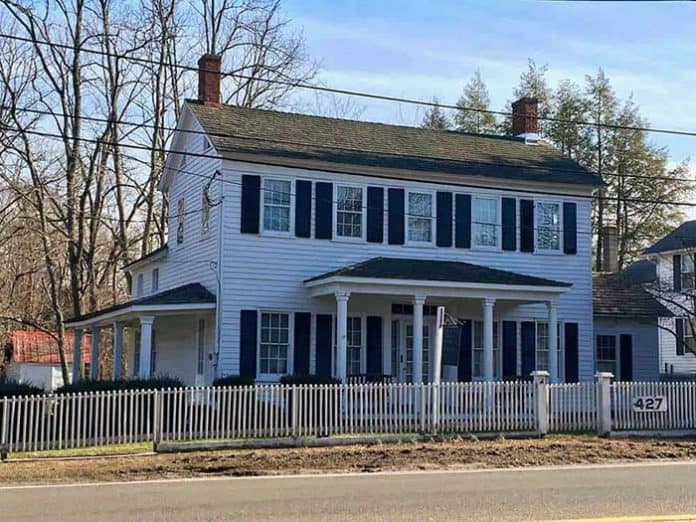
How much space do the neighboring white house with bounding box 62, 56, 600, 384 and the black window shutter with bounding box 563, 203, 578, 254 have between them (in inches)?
2.8

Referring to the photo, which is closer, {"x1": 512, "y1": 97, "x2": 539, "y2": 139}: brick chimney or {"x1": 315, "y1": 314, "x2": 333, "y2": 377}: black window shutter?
{"x1": 315, "y1": 314, "x2": 333, "y2": 377}: black window shutter

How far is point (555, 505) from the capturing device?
10.8 metres

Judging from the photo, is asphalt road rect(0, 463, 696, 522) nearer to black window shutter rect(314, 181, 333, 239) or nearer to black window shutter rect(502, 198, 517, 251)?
black window shutter rect(314, 181, 333, 239)

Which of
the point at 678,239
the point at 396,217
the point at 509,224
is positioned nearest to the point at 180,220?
the point at 396,217

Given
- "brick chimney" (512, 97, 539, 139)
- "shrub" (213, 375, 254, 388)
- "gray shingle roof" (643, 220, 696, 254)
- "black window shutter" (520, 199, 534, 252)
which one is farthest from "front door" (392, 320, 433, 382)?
"gray shingle roof" (643, 220, 696, 254)

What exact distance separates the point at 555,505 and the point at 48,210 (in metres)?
29.1

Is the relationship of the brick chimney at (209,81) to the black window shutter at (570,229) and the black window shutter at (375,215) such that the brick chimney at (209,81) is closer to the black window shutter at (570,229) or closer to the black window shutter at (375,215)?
the black window shutter at (375,215)

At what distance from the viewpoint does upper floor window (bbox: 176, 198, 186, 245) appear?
2730 cm

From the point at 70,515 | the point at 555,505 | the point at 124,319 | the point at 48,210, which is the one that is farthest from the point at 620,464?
the point at 48,210

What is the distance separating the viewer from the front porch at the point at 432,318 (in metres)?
22.5

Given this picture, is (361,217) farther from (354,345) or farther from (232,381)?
(232,381)

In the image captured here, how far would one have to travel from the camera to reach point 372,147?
85.6 ft

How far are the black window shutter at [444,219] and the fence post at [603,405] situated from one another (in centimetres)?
709

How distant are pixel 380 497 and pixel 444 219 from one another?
14.8 meters
